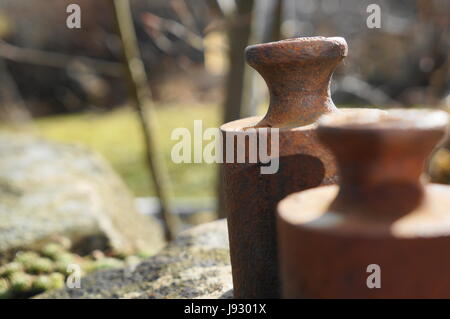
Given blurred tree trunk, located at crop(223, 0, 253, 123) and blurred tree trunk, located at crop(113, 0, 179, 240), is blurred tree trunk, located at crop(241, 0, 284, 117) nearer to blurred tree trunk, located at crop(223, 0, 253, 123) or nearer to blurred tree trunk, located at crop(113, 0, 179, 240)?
blurred tree trunk, located at crop(223, 0, 253, 123)

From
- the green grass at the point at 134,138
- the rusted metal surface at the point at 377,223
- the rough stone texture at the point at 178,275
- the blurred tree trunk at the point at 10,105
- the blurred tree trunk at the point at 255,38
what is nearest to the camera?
the rusted metal surface at the point at 377,223

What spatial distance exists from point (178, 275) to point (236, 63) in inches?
69.0

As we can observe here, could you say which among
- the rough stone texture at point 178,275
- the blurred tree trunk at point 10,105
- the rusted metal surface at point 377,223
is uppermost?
the blurred tree trunk at point 10,105

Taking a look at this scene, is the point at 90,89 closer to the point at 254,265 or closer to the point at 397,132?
A: the point at 254,265

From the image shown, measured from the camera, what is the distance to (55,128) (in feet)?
26.4

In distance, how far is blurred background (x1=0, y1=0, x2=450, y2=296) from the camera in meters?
3.83

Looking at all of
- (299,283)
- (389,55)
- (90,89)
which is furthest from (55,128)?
(299,283)

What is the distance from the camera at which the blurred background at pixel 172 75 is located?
383cm

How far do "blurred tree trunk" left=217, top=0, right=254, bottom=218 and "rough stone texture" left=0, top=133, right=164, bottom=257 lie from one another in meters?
0.71

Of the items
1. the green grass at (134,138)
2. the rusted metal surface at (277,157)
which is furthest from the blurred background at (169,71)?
the rusted metal surface at (277,157)

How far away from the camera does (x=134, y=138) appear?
7.53 m

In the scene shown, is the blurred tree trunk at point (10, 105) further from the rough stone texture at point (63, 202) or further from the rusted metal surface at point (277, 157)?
the rusted metal surface at point (277, 157)

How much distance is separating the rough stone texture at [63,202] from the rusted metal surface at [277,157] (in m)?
1.77
